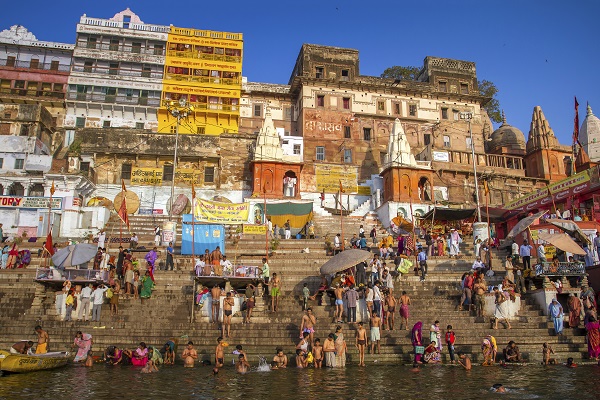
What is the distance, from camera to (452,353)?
12602 millimetres

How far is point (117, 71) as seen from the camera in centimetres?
4088

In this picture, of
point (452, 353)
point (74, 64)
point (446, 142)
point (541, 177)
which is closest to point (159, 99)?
point (74, 64)

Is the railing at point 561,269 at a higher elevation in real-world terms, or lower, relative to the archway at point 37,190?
lower

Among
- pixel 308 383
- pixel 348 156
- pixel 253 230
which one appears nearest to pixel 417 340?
pixel 308 383

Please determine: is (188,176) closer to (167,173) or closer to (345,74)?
(167,173)

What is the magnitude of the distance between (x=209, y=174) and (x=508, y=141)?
24.8 metres

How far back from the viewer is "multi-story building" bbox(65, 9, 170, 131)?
39.3 meters

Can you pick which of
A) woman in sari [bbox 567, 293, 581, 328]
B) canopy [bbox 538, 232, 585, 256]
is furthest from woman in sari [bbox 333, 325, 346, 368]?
canopy [bbox 538, 232, 585, 256]

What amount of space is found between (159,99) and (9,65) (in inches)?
504

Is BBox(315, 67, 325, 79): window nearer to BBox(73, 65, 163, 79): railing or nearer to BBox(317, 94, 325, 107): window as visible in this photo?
BBox(317, 94, 325, 107): window

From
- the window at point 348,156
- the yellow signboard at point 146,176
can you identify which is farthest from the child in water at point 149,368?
the window at point 348,156

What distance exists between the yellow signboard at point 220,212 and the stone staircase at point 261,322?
5634 millimetres

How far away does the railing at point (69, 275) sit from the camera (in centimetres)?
1586

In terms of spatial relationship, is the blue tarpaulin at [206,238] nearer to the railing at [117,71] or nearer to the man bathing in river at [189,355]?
the man bathing in river at [189,355]
